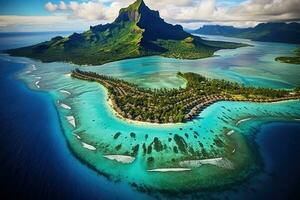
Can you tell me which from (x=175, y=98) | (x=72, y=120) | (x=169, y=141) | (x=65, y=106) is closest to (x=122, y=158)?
(x=169, y=141)

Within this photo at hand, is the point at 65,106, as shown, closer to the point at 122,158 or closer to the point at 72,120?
the point at 72,120

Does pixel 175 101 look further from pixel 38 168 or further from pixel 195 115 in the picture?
pixel 38 168

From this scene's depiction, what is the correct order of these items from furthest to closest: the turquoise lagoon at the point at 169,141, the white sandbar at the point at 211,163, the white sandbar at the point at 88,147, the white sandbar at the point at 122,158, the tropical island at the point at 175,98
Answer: the tropical island at the point at 175,98 < the white sandbar at the point at 88,147 < the white sandbar at the point at 122,158 < the white sandbar at the point at 211,163 < the turquoise lagoon at the point at 169,141

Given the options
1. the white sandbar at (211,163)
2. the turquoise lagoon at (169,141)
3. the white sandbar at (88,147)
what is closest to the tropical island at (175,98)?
the turquoise lagoon at (169,141)

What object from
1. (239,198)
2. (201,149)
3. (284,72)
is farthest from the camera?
(284,72)

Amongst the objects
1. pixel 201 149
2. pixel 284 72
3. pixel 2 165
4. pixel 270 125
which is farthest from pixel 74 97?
pixel 284 72

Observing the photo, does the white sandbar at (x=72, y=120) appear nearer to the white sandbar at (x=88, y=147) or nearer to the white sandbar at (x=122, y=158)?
the white sandbar at (x=88, y=147)
